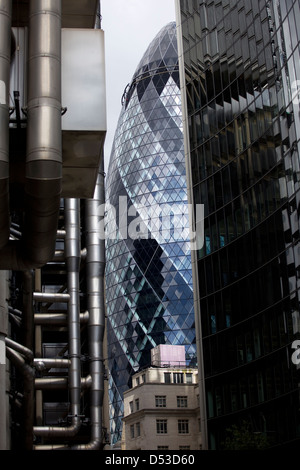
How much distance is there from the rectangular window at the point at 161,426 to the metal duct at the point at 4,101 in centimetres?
8251

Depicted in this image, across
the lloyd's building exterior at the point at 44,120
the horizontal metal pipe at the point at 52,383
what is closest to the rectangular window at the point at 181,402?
the horizontal metal pipe at the point at 52,383

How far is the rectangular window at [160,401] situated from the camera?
95.6 metres

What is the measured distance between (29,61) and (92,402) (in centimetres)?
3192

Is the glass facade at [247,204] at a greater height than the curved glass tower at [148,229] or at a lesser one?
lesser

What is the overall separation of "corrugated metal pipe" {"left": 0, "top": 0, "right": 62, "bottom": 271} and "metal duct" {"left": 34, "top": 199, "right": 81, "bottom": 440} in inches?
1110

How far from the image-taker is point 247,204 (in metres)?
45.2

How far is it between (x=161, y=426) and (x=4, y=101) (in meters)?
84.2

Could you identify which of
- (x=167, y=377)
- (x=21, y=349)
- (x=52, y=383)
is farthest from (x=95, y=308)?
(x=167, y=377)

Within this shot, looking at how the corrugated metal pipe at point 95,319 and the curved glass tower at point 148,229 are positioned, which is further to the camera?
the curved glass tower at point 148,229

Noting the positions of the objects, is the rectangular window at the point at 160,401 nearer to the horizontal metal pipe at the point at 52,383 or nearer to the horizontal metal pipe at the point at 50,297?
the horizontal metal pipe at the point at 52,383

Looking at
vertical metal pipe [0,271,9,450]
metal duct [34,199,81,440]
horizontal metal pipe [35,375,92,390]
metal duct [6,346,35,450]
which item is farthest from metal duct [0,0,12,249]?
horizontal metal pipe [35,375,92,390]

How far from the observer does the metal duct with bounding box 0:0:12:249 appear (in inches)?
548
